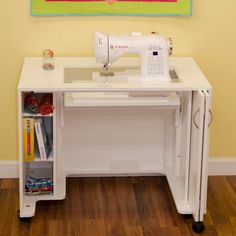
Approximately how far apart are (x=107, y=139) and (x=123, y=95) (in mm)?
457

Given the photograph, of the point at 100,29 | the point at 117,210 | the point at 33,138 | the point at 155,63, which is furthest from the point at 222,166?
the point at 33,138

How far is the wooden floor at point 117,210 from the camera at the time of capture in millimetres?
3219

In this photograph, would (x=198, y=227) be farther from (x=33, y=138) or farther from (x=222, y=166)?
(x=33, y=138)

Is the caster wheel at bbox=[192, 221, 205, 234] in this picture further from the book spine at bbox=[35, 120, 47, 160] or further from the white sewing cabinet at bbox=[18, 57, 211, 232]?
the book spine at bbox=[35, 120, 47, 160]

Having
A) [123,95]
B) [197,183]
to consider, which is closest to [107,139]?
[123,95]

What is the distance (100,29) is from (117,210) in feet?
3.14

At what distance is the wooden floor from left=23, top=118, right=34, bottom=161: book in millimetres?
329

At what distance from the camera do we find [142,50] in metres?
3.15

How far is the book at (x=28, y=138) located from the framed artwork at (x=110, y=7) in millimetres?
620

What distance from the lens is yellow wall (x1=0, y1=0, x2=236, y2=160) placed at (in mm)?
3484

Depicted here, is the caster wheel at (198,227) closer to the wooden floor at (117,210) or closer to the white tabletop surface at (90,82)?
the wooden floor at (117,210)

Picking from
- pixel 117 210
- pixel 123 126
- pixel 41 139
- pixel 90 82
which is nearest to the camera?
pixel 90 82

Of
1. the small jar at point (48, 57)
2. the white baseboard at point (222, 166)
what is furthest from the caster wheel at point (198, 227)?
the small jar at point (48, 57)

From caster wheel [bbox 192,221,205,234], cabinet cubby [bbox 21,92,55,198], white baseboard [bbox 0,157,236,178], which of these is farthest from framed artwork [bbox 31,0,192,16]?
caster wheel [bbox 192,221,205,234]
